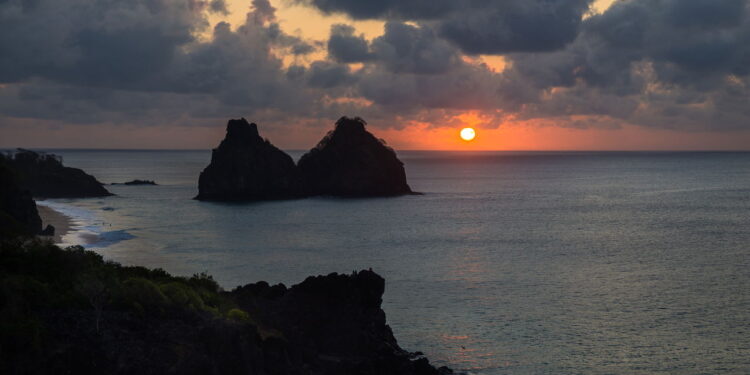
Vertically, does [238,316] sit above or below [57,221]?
above

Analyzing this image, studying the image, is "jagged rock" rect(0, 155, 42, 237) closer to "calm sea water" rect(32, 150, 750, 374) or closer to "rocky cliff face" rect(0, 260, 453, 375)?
"calm sea water" rect(32, 150, 750, 374)

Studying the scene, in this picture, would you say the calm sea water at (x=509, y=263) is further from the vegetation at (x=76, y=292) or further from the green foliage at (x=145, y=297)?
the green foliage at (x=145, y=297)

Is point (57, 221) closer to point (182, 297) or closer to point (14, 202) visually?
point (14, 202)

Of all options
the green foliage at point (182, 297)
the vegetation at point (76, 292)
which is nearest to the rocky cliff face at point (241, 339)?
the vegetation at point (76, 292)

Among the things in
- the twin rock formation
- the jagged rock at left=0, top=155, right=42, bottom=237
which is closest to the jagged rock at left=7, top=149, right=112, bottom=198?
the twin rock formation

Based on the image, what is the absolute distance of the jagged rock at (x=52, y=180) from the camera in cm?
17400

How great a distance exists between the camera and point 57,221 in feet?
385

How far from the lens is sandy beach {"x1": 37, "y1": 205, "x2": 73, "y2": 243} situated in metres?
100

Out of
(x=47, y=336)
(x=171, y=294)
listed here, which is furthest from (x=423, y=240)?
(x=47, y=336)

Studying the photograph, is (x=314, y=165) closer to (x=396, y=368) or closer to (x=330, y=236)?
(x=330, y=236)

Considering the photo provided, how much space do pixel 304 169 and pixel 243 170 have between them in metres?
20.6

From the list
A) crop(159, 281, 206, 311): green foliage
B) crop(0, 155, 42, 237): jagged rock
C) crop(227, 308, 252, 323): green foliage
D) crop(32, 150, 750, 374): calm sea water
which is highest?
crop(0, 155, 42, 237): jagged rock

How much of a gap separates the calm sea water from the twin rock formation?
12.8 m

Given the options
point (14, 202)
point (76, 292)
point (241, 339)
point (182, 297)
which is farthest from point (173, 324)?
point (14, 202)
